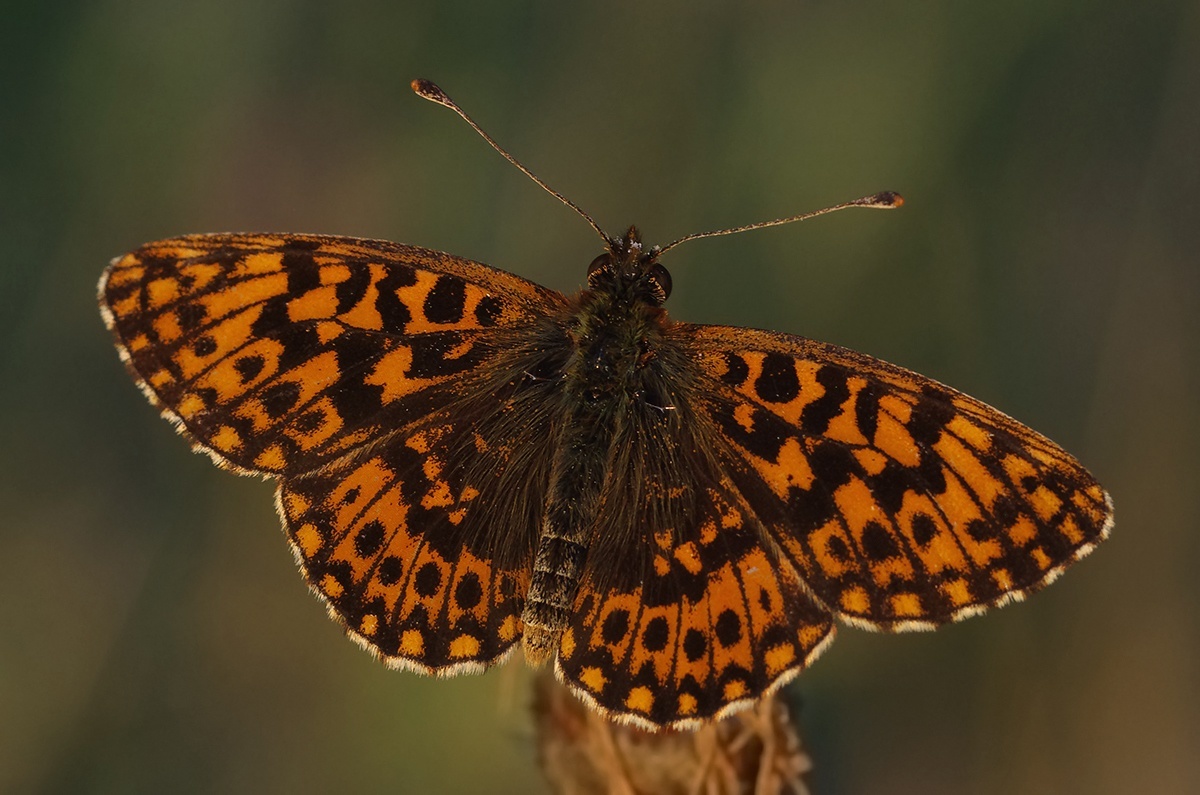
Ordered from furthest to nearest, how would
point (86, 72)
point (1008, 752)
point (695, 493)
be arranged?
point (86, 72), point (1008, 752), point (695, 493)

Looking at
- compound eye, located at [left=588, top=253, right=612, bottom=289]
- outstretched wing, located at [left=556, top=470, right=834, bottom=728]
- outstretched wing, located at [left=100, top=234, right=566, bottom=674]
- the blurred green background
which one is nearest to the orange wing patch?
outstretched wing, located at [left=100, top=234, right=566, bottom=674]

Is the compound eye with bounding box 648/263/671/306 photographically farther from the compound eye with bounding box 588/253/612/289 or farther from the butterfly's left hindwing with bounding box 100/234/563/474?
the butterfly's left hindwing with bounding box 100/234/563/474

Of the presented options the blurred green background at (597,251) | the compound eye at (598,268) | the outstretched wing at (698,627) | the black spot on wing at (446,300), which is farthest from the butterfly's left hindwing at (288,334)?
the blurred green background at (597,251)

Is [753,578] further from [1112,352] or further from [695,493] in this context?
[1112,352]

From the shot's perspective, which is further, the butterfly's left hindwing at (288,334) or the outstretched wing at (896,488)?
the butterfly's left hindwing at (288,334)

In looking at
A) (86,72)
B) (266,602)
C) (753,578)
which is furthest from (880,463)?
(86,72)

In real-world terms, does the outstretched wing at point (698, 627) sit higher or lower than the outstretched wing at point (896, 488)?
lower

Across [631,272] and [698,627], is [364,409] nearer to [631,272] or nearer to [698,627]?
[631,272]

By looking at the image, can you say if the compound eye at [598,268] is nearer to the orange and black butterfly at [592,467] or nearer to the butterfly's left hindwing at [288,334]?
the orange and black butterfly at [592,467]
